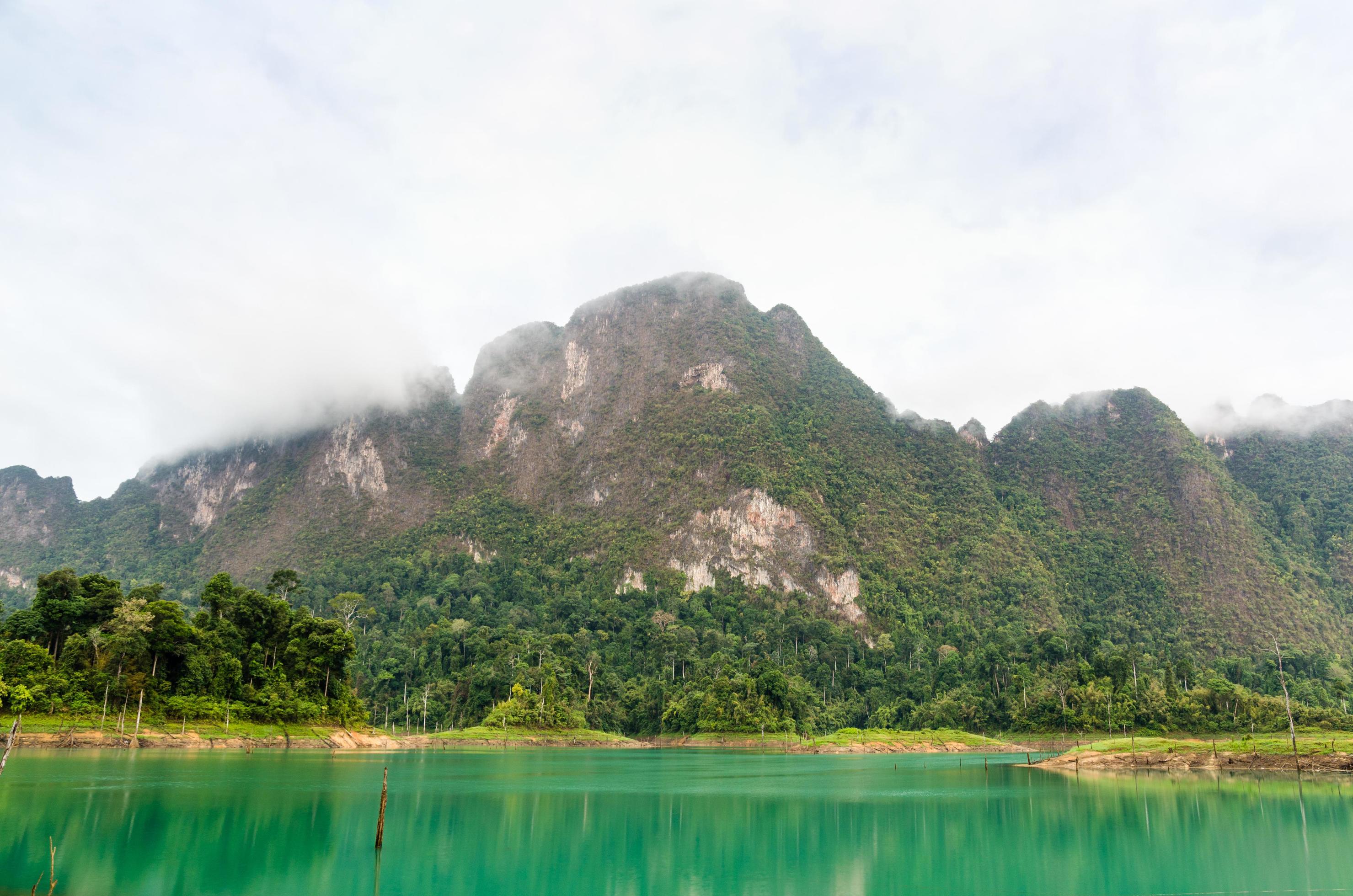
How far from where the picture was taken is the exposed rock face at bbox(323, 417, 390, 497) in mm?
165000

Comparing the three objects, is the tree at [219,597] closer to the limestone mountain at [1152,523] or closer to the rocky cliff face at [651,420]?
the rocky cliff face at [651,420]

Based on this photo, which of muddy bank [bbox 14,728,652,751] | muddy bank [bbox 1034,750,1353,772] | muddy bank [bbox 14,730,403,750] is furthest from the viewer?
muddy bank [bbox 14,728,652,751]

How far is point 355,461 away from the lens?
16812 centimetres

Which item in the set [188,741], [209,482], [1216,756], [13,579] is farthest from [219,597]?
[209,482]

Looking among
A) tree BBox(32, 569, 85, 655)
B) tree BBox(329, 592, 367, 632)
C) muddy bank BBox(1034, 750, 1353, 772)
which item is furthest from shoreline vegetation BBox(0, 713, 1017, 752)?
muddy bank BBox(1034, 750, 1353, 772)

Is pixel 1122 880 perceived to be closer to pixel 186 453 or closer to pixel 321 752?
pixel 321 752

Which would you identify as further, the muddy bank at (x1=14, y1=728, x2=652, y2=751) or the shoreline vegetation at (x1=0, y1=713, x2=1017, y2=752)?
the shoreline vegetation at (x1=0, y1=713, x2=1017, y2=752)

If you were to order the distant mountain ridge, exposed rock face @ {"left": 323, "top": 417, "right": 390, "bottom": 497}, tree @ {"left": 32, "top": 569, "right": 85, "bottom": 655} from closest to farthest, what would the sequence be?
tree @ {"left": 32, "top": 569, "right": 85, "bottom": 655}, the distant mountain ridge, exposed rock face @ {"left": 323, "top": 417, "right": 390, "bottom": 497}

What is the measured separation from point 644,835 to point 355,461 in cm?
15709

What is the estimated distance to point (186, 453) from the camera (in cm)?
19600

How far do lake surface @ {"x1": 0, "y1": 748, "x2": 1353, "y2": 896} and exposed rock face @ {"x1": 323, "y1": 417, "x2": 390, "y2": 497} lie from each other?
128 meters

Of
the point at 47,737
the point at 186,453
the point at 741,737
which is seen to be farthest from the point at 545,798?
the point at 186,453

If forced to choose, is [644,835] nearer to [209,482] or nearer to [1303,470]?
[1303,470]

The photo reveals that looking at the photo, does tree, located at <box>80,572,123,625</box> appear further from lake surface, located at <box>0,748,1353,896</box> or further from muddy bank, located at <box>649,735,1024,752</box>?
muddy bank, located at <box>649,735,1024,752</box>
